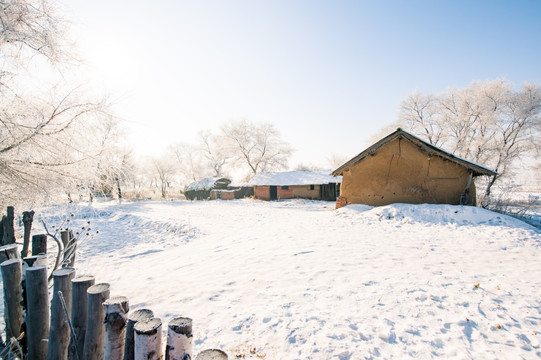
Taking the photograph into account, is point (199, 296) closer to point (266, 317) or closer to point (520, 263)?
point (266, 317)

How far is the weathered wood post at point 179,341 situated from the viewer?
1.68m

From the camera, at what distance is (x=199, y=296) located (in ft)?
13.8

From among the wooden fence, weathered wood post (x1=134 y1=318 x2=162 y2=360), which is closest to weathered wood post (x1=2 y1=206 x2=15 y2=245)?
the wooden fence

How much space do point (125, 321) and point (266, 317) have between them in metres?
1.95

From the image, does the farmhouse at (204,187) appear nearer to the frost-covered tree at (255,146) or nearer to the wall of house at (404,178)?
the frost-covered tree at (255,146)

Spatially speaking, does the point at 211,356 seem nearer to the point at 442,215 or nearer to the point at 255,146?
the point at 442,215

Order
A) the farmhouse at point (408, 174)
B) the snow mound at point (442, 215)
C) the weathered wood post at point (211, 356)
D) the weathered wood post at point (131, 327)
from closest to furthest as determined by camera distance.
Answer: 1. the weathered wood post at point (211, 356)
2. the weathered wood post at point (131, 327)
3. the snow mound at point (442, 215)
4. the farmhouse at point (408, 174)

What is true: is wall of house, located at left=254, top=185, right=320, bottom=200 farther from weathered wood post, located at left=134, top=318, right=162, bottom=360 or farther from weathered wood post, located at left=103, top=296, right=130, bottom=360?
weathered wood post, located at left=134, top=318, right=162, bottom=360

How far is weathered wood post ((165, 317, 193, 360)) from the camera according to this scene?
1.68 metres

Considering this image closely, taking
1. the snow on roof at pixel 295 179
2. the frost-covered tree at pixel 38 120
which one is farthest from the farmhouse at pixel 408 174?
the snow on roof at pixel 295 179

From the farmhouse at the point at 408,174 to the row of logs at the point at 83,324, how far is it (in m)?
12.2

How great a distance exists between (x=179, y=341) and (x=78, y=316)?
130 centimetres

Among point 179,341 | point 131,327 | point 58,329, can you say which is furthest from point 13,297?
point 179,341

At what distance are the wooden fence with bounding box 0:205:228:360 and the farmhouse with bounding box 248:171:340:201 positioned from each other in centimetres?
2654
